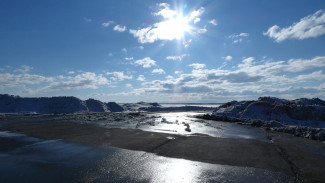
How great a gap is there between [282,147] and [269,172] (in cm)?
403

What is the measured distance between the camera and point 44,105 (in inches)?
1970

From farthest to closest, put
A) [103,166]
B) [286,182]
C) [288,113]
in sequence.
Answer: [288,113], [103,166], [286,182]

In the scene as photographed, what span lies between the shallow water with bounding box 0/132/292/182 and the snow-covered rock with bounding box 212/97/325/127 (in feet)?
47.2

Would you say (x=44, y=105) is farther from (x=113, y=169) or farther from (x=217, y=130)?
(x=113, y=169)

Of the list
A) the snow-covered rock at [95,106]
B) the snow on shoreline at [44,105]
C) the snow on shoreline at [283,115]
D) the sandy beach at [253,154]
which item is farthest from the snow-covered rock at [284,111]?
the snow on shoreline at [44,105]

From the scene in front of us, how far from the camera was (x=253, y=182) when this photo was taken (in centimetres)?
513

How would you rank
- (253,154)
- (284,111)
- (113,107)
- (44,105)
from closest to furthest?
(253,154) < (284,111) < (44,105) < (113,107)

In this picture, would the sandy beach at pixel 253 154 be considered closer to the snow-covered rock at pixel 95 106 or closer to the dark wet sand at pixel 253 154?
the dark wet sand at pixel 253 154

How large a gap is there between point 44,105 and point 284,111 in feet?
173

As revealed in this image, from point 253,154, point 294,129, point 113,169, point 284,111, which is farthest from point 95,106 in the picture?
point 253,154

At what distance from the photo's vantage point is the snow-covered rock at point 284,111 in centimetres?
1780

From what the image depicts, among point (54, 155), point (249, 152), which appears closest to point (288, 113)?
point (249, 152)

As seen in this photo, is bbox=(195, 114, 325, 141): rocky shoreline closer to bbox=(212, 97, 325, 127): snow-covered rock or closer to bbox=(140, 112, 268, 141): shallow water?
bbox=(212, 97, 325, 127): snow-covered rock

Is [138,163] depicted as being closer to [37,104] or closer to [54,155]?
[54,155]
